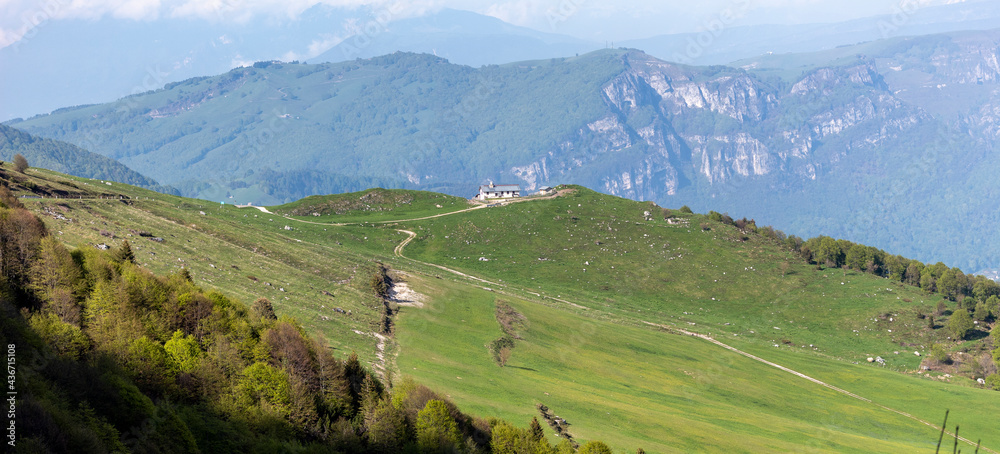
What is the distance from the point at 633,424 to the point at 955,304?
10356cm

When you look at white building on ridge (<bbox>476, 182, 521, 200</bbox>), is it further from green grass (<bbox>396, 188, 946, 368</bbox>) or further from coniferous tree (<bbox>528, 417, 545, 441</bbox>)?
coniferous tree (<bbox>528, 417, 545, 441</bbox>)

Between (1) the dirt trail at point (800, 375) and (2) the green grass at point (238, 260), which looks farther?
(1) the dirt trail at point (800, 375)

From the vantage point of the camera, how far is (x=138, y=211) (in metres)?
74.1

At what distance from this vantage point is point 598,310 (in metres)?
106

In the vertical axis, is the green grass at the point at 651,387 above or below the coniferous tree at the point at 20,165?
below

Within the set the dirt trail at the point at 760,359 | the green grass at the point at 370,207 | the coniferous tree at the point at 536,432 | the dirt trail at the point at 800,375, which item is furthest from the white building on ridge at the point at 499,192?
the coniferous tree at the point at 536,432

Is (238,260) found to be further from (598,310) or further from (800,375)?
(800,375)

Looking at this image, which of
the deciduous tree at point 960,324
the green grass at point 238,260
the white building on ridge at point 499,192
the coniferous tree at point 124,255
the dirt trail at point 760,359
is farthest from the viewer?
the white building on ridge at point 499,192

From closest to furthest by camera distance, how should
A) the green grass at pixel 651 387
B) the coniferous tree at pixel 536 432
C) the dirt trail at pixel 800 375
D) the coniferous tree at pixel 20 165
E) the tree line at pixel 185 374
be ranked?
the tree line at pixel 185 374
the coniferous tree at pixel 536 432
the green grass at pixel 651 387
the dirt trail at pixel 800 375
the coniferous tree at pixel 20 165

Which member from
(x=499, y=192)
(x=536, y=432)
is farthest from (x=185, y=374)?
(x=499, y=192)

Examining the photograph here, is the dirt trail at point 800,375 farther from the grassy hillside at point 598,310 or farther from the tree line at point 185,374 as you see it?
the tree line at point 185,374

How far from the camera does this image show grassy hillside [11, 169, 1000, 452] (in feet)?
186

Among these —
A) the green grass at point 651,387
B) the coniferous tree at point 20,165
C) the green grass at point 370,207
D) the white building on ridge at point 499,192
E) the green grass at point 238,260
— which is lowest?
the green grass at point 651,387

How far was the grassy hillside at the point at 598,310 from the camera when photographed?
5656 cm
